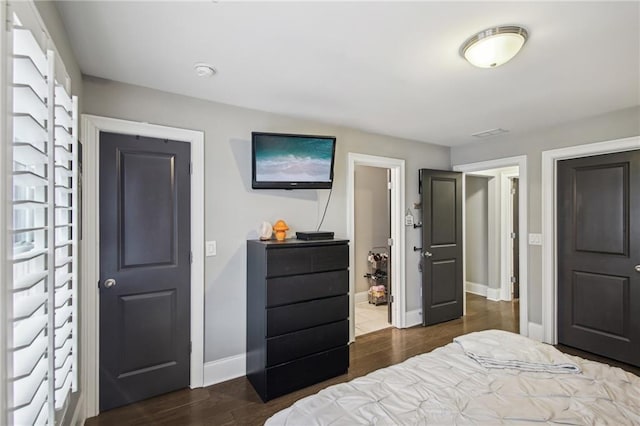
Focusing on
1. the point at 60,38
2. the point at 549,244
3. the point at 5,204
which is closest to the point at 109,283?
the point at 60,38

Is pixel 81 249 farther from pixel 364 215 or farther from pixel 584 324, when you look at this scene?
pixel 584 324

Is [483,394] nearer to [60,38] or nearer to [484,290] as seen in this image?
[60,38]

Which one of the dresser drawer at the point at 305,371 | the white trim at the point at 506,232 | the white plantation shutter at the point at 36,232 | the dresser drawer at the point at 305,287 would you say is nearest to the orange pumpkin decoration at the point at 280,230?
the dresser drawer at the point at 305,287

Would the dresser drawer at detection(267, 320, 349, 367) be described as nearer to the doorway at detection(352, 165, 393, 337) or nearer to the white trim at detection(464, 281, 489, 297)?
the doorway at detection(352, 165, 393, 337)

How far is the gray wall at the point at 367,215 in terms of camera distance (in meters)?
5.19

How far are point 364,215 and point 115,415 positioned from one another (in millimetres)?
4015

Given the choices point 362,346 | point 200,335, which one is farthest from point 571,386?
point 200,335

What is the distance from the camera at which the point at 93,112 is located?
2223 millimetres

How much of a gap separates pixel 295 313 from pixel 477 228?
14.1 feet

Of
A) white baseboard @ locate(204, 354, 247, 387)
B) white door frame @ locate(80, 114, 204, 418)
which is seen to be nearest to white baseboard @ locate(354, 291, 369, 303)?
white baseboard @ locate(204, 354, 247, 387)

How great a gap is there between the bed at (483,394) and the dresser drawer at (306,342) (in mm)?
1081

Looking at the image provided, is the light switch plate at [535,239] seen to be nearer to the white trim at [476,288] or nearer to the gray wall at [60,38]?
the white trim at [476,288]

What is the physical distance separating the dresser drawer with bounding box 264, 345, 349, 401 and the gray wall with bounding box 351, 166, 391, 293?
8.00 ft

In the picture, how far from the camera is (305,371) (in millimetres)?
2574
